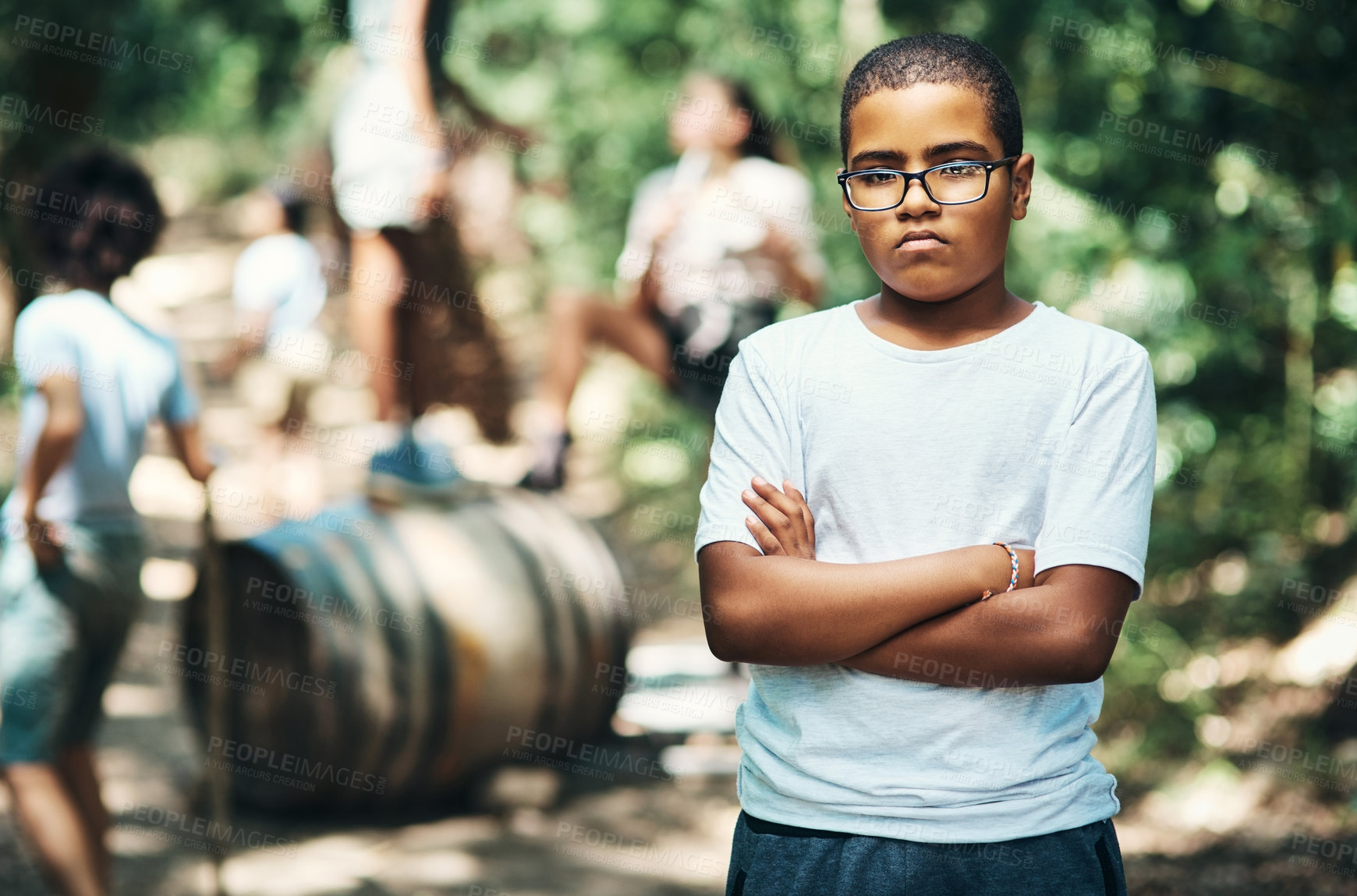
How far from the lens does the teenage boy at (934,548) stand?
1.56 metres

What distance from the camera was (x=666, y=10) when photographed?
26.6 ft

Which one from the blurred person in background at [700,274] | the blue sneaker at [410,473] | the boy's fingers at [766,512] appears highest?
the blurred person in background at [700,274]

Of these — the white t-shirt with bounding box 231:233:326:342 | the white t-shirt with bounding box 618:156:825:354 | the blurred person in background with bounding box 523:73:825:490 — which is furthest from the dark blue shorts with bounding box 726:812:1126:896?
the white t-shirt with bounding box 231:233:326:342

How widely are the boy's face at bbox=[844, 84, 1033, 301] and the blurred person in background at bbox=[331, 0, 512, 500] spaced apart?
3.57 m

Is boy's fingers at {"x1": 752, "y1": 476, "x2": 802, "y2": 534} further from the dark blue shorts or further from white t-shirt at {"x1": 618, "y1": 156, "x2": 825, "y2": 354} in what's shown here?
white t-shirt at {"x1": 618, "y1": 156, "x2": 825, "y2": 354}

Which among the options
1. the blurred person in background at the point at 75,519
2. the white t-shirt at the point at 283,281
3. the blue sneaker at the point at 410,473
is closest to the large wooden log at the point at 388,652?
the blue sneaker at the point at 410,473

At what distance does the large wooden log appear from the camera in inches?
181

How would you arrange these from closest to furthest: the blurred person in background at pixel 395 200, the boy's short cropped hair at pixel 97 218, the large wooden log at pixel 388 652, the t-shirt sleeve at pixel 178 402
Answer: the boy's short cropped hair at pixel 97 218 → the t-shirt sleeve at pixel 178 402 → the large wooden log at pixel 388 652 → the blurred person in background at pixel 395 200

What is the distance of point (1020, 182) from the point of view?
1.71 m

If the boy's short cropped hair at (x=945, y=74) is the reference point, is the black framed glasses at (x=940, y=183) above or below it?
below

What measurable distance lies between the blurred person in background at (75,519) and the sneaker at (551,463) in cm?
176

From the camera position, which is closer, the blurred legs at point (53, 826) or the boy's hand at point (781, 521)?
the boy's hand at point (781, 521)

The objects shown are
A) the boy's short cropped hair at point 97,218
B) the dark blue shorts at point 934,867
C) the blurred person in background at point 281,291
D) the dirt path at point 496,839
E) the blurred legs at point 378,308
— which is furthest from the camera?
the blurred person in background at point 281,291

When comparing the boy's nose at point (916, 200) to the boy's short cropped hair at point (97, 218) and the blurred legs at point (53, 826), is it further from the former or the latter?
the blurred legs at point (53, 826)
